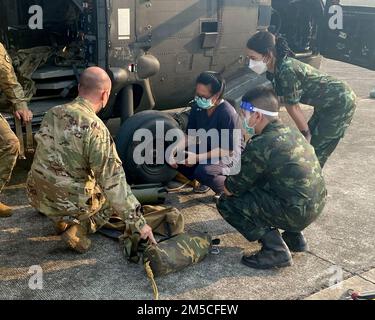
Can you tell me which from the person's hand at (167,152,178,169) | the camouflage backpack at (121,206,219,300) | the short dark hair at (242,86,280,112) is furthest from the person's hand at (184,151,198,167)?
the short dark hair at (242,86,280,112)

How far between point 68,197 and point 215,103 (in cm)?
160

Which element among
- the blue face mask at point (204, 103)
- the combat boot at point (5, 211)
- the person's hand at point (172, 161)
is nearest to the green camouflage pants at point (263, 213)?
the person's hand at point (172, 161)

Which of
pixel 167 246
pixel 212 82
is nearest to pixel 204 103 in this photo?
pixel 212 82

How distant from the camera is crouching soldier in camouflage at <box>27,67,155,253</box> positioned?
349 cm

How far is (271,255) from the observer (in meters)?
3.78

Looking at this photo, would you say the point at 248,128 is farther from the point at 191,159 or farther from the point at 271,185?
the point at 191,159

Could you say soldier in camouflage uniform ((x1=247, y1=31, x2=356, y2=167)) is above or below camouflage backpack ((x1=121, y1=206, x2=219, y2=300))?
above

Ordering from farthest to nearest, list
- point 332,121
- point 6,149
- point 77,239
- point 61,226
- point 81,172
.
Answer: point 332,121
point 6,149
point 61,226
point 77,239
point 81,172

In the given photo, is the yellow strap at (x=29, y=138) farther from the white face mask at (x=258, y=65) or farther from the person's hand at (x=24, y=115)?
the white face mask at (x=258, y=65)

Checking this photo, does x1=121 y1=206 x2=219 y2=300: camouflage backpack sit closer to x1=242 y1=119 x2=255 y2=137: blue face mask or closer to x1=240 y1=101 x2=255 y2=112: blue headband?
x1=242 y1=119 x2=255 y2=137: blue face mask

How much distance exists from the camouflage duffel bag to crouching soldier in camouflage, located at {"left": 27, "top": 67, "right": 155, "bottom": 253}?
11cm

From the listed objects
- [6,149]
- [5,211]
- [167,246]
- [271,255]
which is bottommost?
[5,211]

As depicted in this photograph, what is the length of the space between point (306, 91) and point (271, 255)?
5.86 ft

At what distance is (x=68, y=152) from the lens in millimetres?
3631
